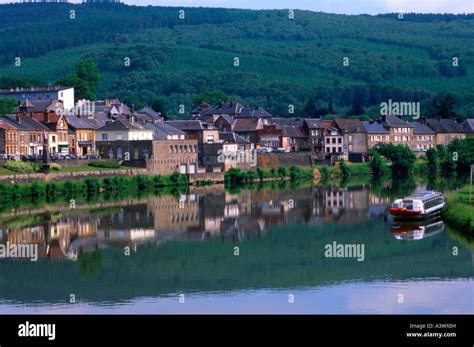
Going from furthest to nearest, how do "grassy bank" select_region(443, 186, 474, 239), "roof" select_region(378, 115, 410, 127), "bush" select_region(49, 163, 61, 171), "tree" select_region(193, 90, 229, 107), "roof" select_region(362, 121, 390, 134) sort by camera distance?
"tree" select_region(193, 90, 229, 107) < "roof" select_region(378, 115, 410, 127) < "roof" select_region(362, 121, 390, 134) < "bush" select_region(49, 163, 61, 171) < "grassy bank" select_region(443, 186, 474, 239)

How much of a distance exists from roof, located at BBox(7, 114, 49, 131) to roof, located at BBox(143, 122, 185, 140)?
6.19 metres

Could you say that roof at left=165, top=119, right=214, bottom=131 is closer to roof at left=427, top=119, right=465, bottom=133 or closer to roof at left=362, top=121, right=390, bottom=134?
roof at left=362, top=121, right=390, bottom=134

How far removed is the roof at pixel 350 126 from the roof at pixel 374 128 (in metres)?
0.83

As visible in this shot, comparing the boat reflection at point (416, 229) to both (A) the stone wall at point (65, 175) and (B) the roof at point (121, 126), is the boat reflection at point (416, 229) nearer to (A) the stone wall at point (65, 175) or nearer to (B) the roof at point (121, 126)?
(A) the stone wall at point (65, 175)

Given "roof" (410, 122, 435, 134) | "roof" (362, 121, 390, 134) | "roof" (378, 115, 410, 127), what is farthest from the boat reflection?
"roof" (410, 122, 435, 134)

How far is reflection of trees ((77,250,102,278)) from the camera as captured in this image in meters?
29.1

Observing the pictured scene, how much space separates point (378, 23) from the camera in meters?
192

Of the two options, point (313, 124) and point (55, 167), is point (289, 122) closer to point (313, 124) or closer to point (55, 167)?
point (313, 124)

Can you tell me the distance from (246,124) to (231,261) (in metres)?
49.2
